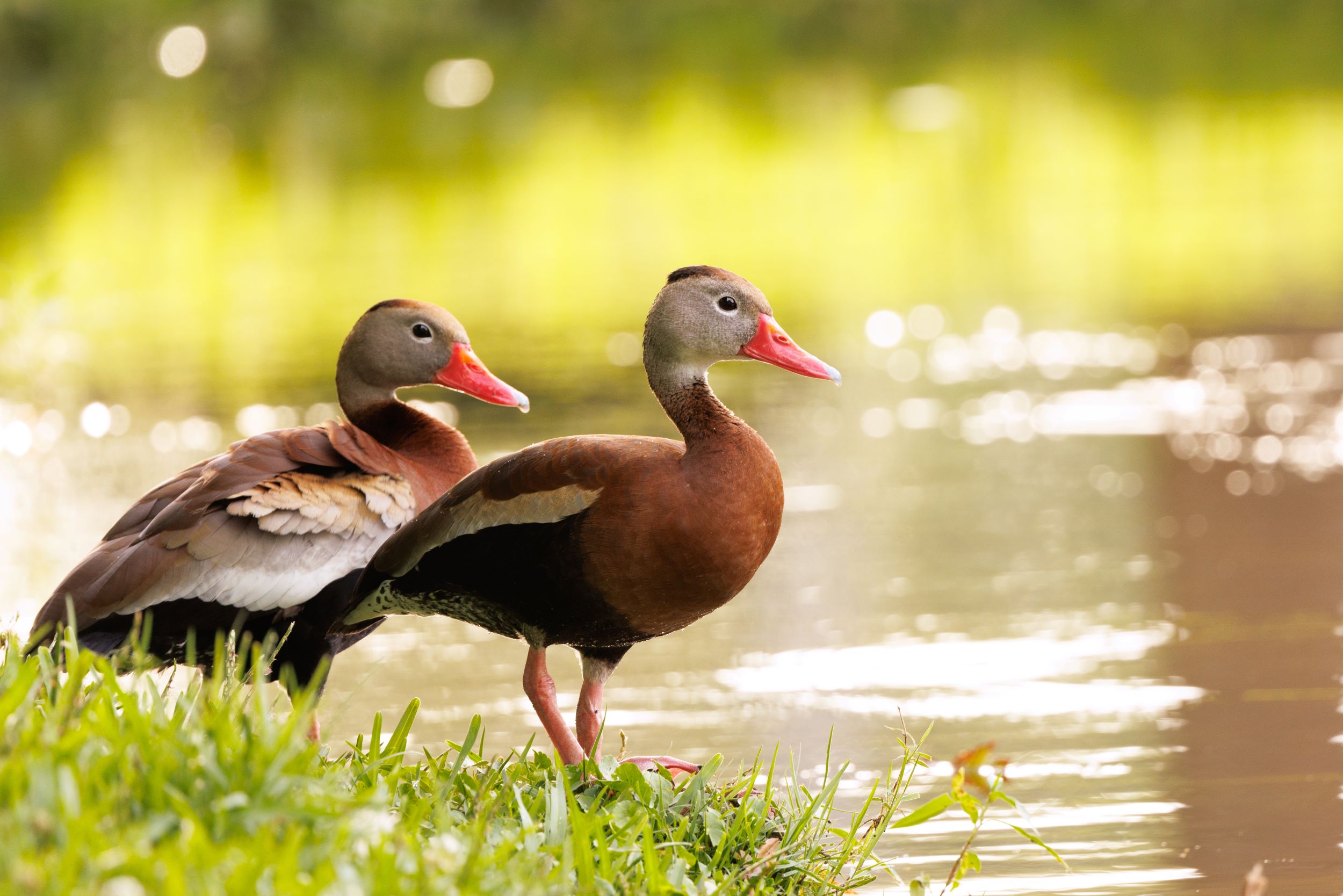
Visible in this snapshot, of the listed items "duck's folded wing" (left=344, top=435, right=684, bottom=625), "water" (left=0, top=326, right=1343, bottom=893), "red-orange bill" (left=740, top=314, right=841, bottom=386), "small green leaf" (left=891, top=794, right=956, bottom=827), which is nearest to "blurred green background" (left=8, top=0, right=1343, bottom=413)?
"water" (left=0, top=326, right=1343, bottom=893)

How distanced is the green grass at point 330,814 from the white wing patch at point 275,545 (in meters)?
0.33

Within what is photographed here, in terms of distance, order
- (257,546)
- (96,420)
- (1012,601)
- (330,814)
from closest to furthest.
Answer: (330,814)
(257,546)
(1012,601)
(96,420)

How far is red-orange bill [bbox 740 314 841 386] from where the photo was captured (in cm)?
462

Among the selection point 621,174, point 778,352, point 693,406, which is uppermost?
point 621,174

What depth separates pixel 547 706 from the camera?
14.7 ft

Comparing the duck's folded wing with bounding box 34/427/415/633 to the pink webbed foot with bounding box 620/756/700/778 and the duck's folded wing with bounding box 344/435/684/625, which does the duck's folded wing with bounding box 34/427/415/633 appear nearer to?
the duck's folded wing with bounding box 344/435/684/625

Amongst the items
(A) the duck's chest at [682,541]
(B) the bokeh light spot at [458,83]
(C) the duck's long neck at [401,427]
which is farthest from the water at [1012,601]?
(B) the bokeh light spot at [458,83]

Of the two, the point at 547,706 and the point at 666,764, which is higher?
the point at 547,706

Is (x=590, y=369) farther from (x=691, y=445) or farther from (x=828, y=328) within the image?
(x=691, y=445)

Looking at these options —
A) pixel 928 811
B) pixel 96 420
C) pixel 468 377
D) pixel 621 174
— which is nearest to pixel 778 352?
pixel 928 811

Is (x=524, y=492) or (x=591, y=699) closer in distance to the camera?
(x=524, y=492)

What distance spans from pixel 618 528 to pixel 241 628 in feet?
4.29

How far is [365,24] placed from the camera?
41375 millimetres

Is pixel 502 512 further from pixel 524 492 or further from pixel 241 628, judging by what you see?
pixel 241 628
